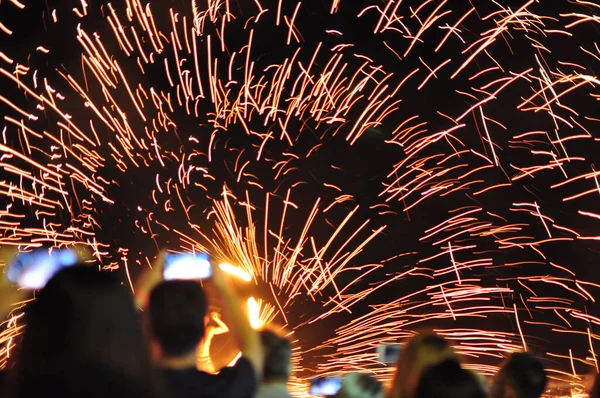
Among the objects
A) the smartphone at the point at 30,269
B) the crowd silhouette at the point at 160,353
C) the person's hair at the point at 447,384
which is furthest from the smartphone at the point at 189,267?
the person's hair at the point at 447,384

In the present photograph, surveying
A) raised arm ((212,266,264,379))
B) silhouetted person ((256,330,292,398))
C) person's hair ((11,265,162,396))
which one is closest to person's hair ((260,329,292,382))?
silhouetted person ((256,330,292,398))

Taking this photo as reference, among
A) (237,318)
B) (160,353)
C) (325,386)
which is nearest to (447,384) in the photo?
(237,318)

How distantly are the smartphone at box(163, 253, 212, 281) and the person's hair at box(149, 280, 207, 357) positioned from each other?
Answer: 0.30 metres

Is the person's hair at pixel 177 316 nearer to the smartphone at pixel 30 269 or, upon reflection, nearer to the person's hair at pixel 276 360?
the smartphone at pixel 30 269

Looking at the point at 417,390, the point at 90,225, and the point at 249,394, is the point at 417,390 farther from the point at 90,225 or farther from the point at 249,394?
the point at 90,225

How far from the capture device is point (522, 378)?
455 centimetres

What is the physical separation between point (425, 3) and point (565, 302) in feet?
39.5

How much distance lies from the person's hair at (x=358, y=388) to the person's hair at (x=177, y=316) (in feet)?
5.02

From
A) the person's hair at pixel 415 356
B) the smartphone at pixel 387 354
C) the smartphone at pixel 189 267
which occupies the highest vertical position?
the smartphone at pixel 189 267

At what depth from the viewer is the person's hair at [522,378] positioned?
14.9 ft

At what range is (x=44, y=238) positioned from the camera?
1111cm

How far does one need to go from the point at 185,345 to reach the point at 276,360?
138 cm

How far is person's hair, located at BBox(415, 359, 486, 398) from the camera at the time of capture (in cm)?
317

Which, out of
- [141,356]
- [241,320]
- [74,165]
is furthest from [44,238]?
[141,356]
